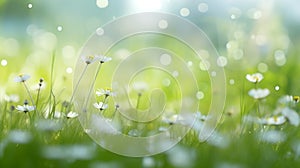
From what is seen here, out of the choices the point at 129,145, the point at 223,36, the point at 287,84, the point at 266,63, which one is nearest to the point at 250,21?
the point at 223,36

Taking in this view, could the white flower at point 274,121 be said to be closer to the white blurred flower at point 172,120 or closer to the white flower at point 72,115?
the white blurred flower at point 172,120

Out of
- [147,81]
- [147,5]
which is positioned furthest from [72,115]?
[147,5]

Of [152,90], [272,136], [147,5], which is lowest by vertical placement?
[272,136]

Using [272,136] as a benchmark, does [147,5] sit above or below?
above

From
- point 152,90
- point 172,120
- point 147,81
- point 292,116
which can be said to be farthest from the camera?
point 147,81

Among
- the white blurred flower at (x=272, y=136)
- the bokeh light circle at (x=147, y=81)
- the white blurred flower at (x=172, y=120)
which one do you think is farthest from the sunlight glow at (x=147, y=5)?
the white blurred flower at (x=272, y=136)

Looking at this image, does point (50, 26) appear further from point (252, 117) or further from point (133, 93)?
point (252, 117)

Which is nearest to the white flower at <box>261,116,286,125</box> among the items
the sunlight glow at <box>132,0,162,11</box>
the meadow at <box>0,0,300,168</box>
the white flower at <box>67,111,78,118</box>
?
the meadow at <box>0,0,300,168</box>

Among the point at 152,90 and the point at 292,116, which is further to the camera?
the point at 152,90

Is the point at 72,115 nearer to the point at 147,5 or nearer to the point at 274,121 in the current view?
the point at 274,121

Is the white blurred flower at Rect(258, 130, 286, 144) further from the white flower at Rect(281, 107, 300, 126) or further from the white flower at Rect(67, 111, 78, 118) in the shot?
the white flower at Rect(67, 111, 78, 118)
